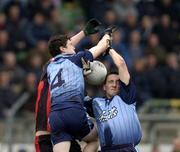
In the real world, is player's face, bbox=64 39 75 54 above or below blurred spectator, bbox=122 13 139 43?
below

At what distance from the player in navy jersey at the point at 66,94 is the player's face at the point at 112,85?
1.20 ft

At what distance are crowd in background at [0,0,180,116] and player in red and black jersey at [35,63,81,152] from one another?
4670 millimetres

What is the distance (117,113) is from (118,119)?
0.27 feet

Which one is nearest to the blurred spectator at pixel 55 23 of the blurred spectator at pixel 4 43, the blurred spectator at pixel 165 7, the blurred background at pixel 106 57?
→ the blurred background at pixel 106 57

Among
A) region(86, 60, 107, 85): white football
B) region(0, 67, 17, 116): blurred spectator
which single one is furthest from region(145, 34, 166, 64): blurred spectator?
region(86, 60, 107, 85): white football

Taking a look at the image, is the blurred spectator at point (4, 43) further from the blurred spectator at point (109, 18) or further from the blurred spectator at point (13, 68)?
the blurred spectator at point (109, 18)

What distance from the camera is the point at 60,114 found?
11.3m

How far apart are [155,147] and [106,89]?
4335 millimetres

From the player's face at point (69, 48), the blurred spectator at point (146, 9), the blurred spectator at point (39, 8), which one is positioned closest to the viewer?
the player's face at point (69, 48)

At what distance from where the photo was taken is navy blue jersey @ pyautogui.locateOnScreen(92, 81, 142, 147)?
1155 cm

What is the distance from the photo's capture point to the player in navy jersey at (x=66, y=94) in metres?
11.3

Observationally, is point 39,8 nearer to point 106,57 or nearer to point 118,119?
point 106,57

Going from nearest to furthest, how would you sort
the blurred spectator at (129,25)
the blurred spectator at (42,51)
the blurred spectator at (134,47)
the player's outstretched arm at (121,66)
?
the player's outstretched arm at (121,66), the blurred spectator at (42,51), the blurred spectator at (134,47), the blurred spectator at (129,25)

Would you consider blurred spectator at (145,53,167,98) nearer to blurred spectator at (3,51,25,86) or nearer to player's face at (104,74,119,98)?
blurred spectator at (3,51,25,86)
